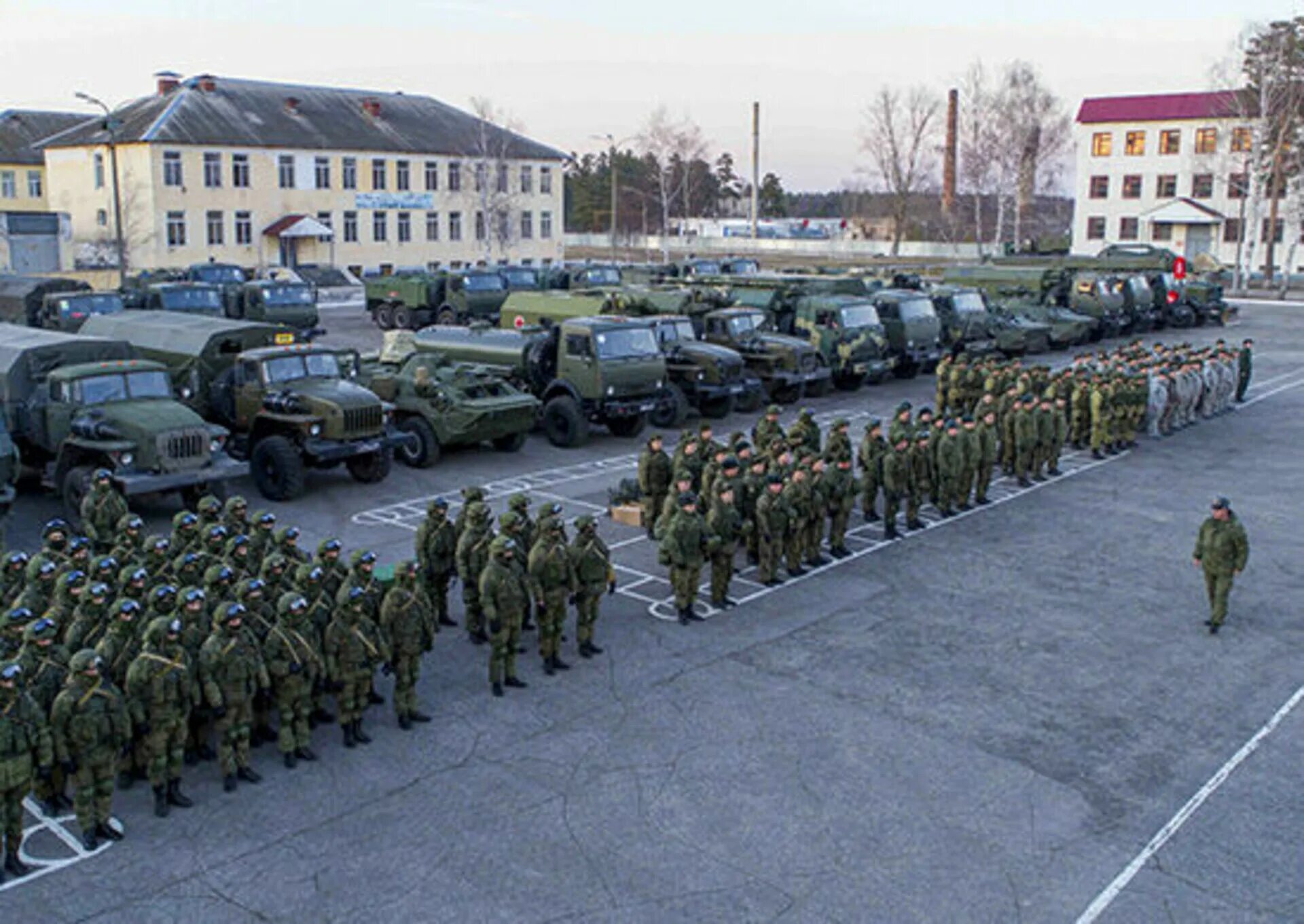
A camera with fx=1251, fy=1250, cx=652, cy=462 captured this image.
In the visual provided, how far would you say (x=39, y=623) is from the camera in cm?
819

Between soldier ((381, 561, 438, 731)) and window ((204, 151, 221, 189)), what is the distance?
46.6m

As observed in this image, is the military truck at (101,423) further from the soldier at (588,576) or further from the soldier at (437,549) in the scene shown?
the soldier at (588,576)

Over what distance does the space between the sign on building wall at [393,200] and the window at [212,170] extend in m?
6.37

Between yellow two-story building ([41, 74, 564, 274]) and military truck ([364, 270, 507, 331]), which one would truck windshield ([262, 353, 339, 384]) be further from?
yellow two-story building ([41, 74, 564, 274])

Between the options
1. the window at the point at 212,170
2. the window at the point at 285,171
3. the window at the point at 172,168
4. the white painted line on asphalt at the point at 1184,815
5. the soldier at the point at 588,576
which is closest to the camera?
the white painted line on asphalt at the point at 1184,815

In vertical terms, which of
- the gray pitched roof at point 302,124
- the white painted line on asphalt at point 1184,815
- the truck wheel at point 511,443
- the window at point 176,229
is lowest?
the white painted line on asphalt at point 1184,815

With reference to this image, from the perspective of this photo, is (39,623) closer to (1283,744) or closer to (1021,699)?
(1021,699)

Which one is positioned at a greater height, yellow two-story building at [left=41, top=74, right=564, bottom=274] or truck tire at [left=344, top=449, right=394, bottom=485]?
yellow two-story building at [left=41, top=74, right=564, bottom=274]

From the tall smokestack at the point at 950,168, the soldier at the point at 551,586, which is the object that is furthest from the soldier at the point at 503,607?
the tall smokestack at the point at 950,168

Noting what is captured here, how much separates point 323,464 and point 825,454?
679 cm

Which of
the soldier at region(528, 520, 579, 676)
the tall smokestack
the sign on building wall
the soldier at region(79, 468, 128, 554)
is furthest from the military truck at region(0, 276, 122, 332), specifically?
the tall smokestack

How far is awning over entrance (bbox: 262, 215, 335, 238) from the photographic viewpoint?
175ft

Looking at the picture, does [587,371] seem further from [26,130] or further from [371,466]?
[26,130]

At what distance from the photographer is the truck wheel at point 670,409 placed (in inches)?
849
